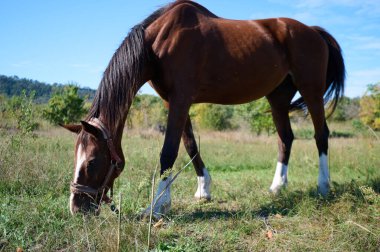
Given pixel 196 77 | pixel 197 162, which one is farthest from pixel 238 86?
pixel 197 162

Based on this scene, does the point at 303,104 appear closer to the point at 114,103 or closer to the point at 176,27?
the point at 176,27

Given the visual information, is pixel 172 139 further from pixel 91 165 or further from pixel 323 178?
pixel 323 178

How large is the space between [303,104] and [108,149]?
353cm

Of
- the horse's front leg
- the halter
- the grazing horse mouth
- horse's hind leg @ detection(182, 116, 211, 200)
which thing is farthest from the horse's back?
the grazing horse mouth

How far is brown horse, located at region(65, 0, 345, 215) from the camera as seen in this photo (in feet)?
10.7

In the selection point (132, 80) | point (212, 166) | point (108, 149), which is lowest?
point (212, 166)

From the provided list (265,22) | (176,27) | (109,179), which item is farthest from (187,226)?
(265,22)

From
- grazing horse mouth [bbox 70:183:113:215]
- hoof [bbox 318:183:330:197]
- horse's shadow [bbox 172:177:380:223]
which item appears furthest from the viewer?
hoof [bbox 318:183:330:197]

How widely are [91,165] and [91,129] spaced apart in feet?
1.13

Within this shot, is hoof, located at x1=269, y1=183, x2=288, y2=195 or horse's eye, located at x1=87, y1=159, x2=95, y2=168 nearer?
horse's eye, located at x1=87, y1=159, x2=95, y2=168

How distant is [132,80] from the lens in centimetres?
348

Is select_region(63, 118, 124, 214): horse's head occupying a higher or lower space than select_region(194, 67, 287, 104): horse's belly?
lower

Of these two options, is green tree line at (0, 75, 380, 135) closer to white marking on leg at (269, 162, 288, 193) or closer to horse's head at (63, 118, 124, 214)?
white marking on leg at (269, 162, 288, 193)

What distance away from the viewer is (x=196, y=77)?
3.85 meters
